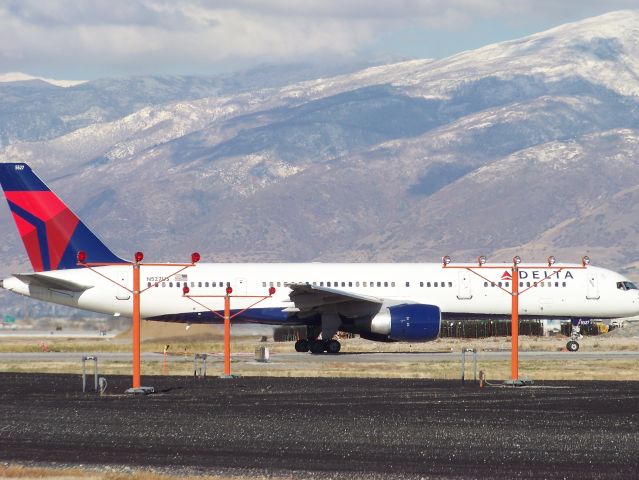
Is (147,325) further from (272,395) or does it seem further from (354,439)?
(354,439)

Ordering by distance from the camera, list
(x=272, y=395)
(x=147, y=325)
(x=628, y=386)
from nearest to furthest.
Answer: (x=272, y=395) → (x=628, y=386) → (x=147, y=325)

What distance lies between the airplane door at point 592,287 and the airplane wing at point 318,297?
30.6ft

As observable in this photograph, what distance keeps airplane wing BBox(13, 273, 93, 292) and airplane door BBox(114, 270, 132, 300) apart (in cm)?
114

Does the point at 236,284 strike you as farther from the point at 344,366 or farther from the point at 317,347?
the point at 344,366

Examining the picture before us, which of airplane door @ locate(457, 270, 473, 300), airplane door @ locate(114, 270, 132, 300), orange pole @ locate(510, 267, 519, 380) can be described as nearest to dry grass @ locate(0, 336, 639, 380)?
orange pole @ locate(510, 267, 519, 380)

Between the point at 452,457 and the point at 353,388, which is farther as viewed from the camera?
the point at 353,388

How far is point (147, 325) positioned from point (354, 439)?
133 ft

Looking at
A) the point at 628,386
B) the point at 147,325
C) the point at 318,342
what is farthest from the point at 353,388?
the point at 147,325

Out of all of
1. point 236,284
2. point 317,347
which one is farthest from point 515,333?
point 236,284

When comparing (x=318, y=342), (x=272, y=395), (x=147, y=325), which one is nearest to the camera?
(x=272, y=395)

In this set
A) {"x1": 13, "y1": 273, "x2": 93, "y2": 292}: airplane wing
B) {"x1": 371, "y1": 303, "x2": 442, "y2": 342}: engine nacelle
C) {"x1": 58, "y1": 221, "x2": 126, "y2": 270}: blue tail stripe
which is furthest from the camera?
{"x1": 58, "y1": 221, "x2": 126, "y2": 270}: blue tail stripe

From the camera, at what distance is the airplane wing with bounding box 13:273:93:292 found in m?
59.8

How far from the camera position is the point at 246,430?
29.8 metres

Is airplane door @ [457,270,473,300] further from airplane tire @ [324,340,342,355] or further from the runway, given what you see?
airplane tire @ [324,340,342,355]
